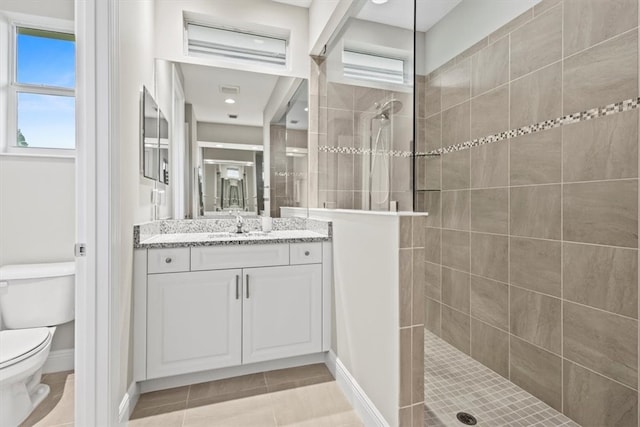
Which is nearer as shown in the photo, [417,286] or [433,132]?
[417,286]

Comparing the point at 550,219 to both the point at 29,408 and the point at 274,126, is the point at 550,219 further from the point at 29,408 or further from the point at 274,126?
the point at 29,408

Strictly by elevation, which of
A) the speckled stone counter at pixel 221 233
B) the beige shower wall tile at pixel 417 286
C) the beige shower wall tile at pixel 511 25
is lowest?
the beige shower wall tile at pixel 417 286

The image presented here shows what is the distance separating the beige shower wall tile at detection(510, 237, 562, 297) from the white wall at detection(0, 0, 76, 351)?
2.79m

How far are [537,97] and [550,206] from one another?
2.09 ft

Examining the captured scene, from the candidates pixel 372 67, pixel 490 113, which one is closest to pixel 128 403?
pixel 372 67

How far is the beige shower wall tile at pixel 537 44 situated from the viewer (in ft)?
5.39

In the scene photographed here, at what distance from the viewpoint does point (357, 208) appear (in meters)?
1.89

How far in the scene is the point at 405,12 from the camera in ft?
5.50

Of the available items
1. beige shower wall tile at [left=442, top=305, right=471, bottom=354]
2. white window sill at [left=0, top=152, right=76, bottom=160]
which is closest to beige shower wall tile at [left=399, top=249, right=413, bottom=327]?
beige shower wall tile at [left=442, top=305, right=471, bottom=354]

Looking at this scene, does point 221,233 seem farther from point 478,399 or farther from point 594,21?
point 594,21

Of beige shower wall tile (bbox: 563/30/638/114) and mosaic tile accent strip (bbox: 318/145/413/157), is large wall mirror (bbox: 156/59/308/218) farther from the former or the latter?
beige shower wall tile (bbox: 563/30/638/114)

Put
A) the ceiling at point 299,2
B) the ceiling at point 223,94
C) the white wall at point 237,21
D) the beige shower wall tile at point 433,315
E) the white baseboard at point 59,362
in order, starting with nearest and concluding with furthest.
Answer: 1. the white baseboard at point 59,362
2. the white wall at point 237,21
3. the ceiling at point 223,94
4. the ceiling at point 299,2
5. the beige shower wall tile at point 433,315

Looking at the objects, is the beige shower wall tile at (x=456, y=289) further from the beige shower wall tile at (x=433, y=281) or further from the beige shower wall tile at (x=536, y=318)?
the beige shower wall tile at (x=536, y=318)

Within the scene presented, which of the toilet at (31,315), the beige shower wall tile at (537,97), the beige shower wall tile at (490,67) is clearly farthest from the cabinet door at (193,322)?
the beige shower wall tile at (490,67)
